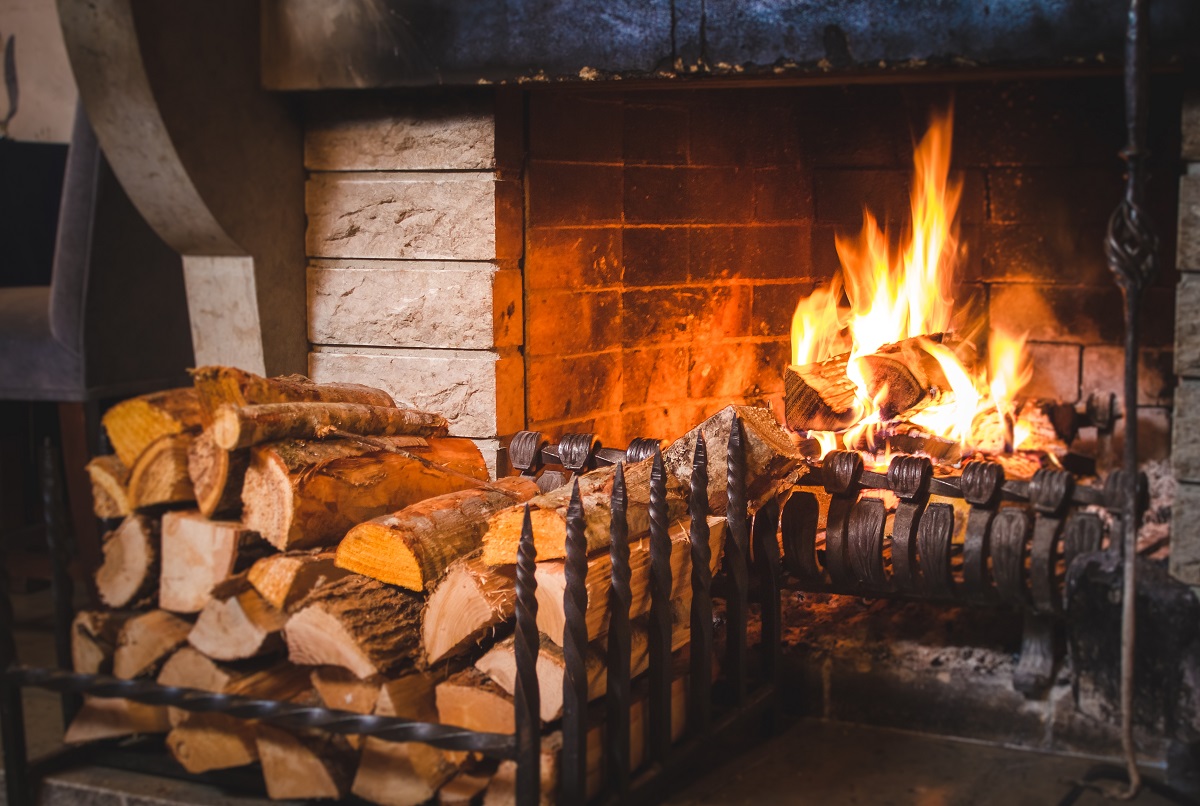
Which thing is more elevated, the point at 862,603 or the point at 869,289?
the point at 869,289

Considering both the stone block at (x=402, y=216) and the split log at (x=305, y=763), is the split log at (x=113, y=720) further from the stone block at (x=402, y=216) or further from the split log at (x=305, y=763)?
the stone block at (x=402, y=216)

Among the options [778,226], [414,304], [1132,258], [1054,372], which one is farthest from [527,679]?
[1054,372]

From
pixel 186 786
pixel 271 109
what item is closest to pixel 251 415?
pixel 186 786

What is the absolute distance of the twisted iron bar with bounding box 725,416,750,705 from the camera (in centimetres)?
225

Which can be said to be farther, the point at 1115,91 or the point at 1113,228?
the point at 1115,91

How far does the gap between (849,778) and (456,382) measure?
4.15 feet

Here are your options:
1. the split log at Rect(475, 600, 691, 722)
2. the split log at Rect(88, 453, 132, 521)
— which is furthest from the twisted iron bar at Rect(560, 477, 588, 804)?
the split log at Rect(88, 453, 132, 521)

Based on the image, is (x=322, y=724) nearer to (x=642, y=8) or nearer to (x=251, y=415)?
(x=251, y=415)

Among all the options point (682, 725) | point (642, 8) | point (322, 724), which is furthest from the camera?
point (642, 8)

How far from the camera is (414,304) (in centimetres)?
296

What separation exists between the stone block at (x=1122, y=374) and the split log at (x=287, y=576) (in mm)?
2288

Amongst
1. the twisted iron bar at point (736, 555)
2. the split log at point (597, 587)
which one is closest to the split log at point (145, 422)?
the split log at point (597, 587)

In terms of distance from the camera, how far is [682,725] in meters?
2.29

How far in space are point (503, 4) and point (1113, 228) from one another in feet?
4.29
